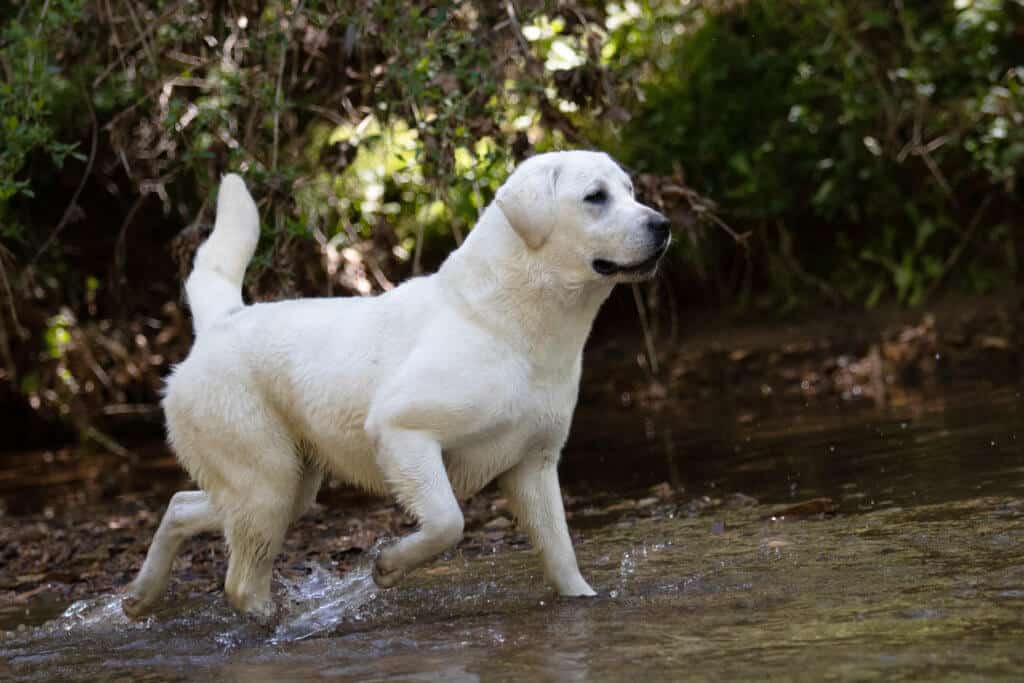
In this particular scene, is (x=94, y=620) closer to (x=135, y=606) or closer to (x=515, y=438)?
(x=135, y=606)

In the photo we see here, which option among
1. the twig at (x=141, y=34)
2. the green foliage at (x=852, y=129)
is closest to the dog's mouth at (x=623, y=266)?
the twig at (x=141, y=34)

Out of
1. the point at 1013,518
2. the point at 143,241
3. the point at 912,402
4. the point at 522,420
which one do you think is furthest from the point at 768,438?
the point at 143,241

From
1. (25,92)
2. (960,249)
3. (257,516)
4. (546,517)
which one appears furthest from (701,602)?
(960,249)

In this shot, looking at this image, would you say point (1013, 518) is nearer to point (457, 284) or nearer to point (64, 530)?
point (457, 284)

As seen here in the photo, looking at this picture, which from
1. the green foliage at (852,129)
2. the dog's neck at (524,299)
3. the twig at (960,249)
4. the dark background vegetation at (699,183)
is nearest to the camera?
the dog's neck at (524,299)

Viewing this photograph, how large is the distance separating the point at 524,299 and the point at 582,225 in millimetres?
315

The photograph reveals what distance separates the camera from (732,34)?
12695 millimetres

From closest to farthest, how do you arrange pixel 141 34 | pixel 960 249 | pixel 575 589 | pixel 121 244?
1. pixel 575 589
2. pixel 141 34
3. pixel 121 244
4. pixel 960 249

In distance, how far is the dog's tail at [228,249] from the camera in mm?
5686

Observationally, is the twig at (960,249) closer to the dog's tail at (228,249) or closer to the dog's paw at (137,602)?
the dog's tail at (228,249)

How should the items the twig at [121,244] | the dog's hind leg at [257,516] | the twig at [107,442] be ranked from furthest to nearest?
1. the twig at [107,442]
2. the twig at [121,244]
3. the dog's hind leg at [257,516]

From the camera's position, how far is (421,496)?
15.4 feet

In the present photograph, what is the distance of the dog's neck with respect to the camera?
4.81 meters

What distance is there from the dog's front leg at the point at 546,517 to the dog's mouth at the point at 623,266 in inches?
29.0
